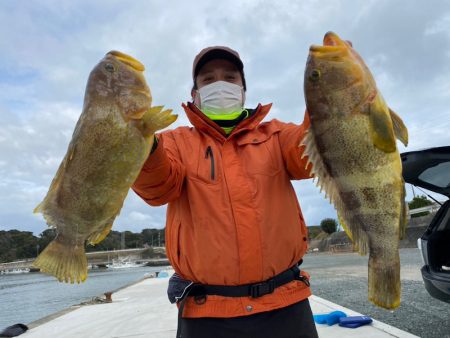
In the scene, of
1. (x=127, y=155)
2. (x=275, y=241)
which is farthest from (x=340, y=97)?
(x=127, y=155)

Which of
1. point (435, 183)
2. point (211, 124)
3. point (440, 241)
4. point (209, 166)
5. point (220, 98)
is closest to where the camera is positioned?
point (209, 166)

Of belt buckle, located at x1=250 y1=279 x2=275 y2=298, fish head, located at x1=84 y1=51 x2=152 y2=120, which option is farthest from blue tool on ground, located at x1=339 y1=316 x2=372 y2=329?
fish head, located at x1=84 y1=51 x2=152 y2=120

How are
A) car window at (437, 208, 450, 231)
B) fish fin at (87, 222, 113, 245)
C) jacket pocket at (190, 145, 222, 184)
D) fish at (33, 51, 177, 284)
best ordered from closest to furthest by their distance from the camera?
1. fish at (33, 51, 177, 284)
2. fish fin at (87, 222, 113, 245)
3. jacket pocket at (190, 145, 222, 184)
4. car window at (437, 208, 450, 231)

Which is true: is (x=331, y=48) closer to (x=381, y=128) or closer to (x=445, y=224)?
(x=381, y=128)

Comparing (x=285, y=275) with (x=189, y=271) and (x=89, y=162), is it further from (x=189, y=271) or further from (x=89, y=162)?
(x=89, y=162)

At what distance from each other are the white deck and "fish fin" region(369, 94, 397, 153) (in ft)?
13.4

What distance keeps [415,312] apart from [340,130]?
627cm

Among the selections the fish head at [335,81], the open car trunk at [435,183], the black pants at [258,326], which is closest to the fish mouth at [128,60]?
the fish head at [335,81]

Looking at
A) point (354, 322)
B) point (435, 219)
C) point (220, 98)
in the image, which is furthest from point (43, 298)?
point (220, 98)

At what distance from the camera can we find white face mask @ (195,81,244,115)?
3789 mm

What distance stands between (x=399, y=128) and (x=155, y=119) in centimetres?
161

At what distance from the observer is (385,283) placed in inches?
98.9

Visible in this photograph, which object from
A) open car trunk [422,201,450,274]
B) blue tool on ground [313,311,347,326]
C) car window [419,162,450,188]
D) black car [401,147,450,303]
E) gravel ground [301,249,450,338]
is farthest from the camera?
blue tool on ground [313,311,347,326]

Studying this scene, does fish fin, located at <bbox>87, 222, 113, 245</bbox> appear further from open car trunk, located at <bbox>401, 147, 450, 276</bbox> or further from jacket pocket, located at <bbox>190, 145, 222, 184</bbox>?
open car trunk, located at <bbox>401, 147, 450, 276</bbox>
